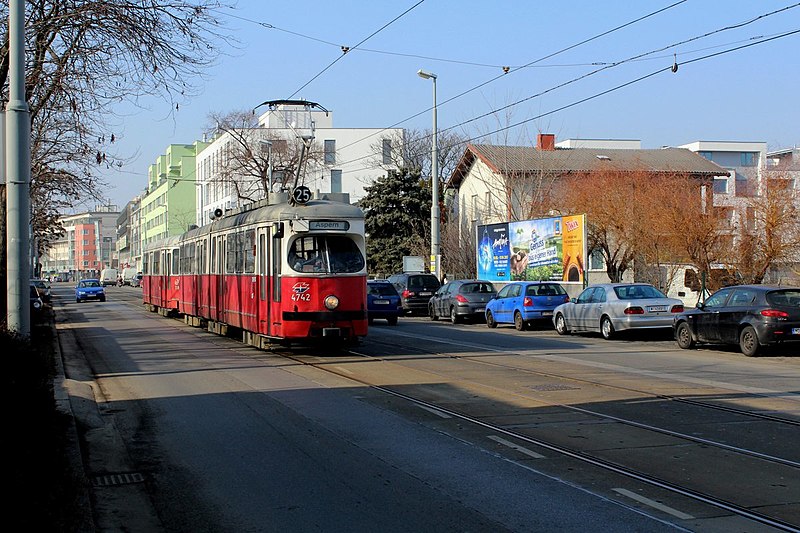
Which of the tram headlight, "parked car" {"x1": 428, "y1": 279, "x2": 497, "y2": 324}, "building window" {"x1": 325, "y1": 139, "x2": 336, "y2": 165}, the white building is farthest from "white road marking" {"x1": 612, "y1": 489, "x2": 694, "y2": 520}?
"building window" {"x1": 325, "y1": 139, "x2": 336, "y2": 165}

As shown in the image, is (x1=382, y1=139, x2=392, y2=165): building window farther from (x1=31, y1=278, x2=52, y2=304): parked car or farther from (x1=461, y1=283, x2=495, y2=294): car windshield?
(x1=461, y1=283, x2=495, y2=294): car windshield

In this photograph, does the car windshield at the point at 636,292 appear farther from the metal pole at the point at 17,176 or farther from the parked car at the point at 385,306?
the metal pole at the point at 17,176

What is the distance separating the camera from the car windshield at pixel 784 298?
1827 cm

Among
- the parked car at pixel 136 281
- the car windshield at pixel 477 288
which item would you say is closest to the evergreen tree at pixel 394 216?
the car windshield at pixel 477 288

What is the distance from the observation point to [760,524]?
20.6 feet

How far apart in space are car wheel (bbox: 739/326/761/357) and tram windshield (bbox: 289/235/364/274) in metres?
8.31

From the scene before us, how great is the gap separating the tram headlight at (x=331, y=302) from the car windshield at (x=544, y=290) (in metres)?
11.2

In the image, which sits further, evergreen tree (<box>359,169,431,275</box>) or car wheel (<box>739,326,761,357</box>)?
evergreen tree (<box>359,169,431,275</box>)

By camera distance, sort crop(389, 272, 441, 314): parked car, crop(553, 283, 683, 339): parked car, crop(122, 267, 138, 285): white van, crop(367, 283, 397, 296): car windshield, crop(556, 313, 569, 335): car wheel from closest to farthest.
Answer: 1. crop(553, 283, 683, 339): parked car
2. crop(556, 313, 569, 335): car wheel
3. crop(367, 283, 397, 296): car windshield
4. crop(389, 272, 441, 314): parked car
5. crop(122, 267, 138, 285): white van

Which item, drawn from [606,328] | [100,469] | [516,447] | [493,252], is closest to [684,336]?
[606,328]

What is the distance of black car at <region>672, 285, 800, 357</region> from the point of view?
59.2 ft

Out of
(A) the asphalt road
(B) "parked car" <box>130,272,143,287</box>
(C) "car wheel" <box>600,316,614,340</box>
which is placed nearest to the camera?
(A) the asphalt road

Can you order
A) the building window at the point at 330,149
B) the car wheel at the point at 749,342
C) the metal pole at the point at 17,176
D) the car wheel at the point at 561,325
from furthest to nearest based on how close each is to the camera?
the building window at the point at 330,149, the car wheel at the point at 561,325, the car wheel at the point at 749,342, the metal pole at the point at 17,176

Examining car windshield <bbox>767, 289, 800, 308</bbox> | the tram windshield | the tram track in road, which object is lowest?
the tram track in road
